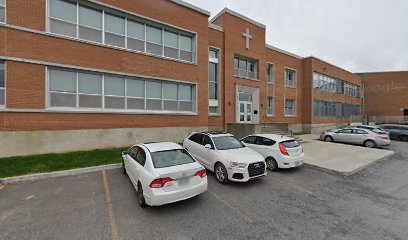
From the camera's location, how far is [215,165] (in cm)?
703

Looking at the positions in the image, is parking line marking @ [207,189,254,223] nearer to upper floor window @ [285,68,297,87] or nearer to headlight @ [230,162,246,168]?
headlight @ [230,162,246,168]

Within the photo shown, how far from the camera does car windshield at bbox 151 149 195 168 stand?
504 centimetres

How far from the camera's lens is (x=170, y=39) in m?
13.7

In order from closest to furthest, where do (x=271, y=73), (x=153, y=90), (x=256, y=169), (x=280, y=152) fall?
(x=256, y=169)
(x=280, y=152)
(x=153, y=90)
(x=271, y=73)

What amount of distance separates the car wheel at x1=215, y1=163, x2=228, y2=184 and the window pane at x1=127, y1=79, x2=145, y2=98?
26.5 feet

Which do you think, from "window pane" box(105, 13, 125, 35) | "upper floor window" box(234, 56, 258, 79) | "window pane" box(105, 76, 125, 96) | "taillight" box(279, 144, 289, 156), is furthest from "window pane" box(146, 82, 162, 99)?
"taillight" box(279, 144, 289, 156)

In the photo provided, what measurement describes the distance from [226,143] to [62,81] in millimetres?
9499

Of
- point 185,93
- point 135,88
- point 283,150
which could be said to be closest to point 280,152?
point 283,150

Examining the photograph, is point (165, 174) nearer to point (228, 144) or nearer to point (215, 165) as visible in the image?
point (215, 165)

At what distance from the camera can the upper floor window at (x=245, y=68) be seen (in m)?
18.2

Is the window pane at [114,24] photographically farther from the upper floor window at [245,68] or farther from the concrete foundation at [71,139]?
the upper floor window at [245,68]

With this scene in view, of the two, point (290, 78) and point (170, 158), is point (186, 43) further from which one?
point (290, 78)

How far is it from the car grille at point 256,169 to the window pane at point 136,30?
11042 mm

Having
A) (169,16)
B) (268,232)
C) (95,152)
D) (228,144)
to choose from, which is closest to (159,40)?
(169,16)
